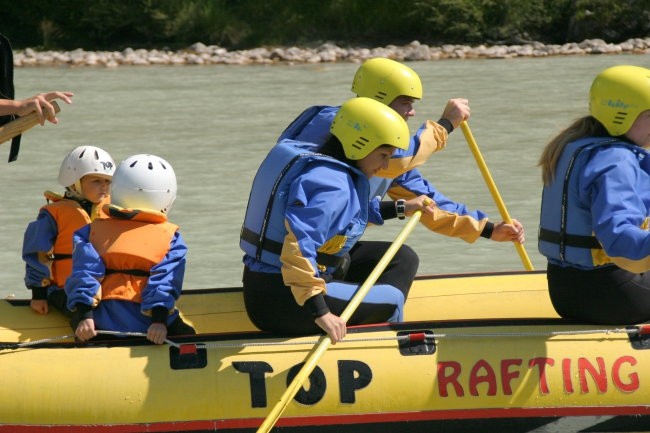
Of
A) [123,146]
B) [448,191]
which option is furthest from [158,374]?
[123,146]

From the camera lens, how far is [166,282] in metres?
5.17

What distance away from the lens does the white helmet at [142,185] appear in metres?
5.29

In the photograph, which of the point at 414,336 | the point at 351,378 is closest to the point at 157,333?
the point at 351,378

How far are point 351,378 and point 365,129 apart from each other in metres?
0.94

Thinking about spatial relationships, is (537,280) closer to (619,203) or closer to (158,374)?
(619,203)

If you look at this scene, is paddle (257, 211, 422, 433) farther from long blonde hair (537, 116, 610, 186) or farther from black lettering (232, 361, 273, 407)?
long blonde hair (537, 116, 610, 186)

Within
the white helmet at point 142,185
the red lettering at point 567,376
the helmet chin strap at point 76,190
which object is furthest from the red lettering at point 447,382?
the helmet chin strap at point 76,190

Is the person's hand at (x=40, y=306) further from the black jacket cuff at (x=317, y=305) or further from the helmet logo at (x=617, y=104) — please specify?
the helmet logo at (x=617, y=104)

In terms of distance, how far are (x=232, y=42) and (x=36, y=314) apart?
19.2 meters

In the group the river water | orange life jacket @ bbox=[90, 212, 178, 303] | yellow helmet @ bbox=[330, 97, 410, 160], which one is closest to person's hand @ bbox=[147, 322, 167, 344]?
orange life jacket @ bbox=[90, 212, 178, 303]

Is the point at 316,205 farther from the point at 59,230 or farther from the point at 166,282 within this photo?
the point at 59,230

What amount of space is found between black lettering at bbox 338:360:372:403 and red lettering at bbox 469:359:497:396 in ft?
1.28

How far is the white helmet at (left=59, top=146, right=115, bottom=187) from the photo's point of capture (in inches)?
230

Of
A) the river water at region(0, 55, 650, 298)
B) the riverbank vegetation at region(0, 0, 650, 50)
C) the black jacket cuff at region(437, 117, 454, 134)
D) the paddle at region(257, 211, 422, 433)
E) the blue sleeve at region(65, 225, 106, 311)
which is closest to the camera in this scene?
the paddle at region(257, 211, 422, 433)
